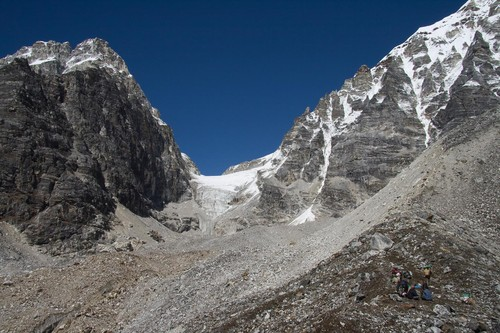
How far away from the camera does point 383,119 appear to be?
159 metres

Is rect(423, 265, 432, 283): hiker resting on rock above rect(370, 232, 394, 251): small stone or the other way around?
the other way around

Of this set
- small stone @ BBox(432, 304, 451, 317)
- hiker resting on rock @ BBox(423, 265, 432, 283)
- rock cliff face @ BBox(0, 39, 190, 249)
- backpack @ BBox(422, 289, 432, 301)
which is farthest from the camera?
rock cliff face @ BBox(0, 39, 190, 249)

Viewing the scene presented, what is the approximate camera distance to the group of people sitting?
57.4 feet

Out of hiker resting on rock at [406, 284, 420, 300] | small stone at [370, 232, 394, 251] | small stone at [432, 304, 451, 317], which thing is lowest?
small stone at [432, 304, 451, 317]

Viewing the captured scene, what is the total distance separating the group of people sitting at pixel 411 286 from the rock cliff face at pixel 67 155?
3243 inches

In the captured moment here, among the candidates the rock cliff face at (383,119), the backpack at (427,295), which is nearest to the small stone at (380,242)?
the backpack at (427,295)

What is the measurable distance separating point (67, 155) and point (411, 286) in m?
106

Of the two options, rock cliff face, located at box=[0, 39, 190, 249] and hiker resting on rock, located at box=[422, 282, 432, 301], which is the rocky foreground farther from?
rock cliff face, located at box=[0, 39, 190, 249]

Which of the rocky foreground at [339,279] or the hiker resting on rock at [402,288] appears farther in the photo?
the hiker resting on rock at [402,288]

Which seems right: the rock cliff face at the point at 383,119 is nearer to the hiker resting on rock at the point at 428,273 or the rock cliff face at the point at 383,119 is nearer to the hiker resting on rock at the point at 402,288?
the hiker resting on rock at the point at 428,273

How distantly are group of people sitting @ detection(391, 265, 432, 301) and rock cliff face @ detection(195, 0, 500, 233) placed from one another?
110 metres

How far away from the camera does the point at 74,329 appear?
2802 cm

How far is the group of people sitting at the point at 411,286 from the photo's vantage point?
17.5 m

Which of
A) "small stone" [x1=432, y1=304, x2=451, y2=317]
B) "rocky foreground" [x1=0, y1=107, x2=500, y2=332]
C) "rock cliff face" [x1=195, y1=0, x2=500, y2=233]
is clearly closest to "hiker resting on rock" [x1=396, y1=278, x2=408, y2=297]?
"rocky foreground" [x1=0, y1=107, x2=500, y2=332]
